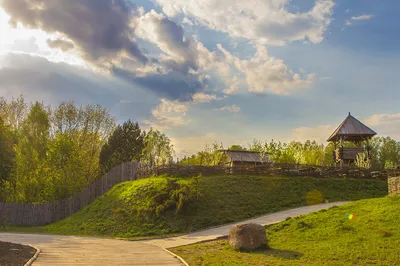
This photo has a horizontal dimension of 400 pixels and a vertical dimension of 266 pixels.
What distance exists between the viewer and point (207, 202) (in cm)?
2609

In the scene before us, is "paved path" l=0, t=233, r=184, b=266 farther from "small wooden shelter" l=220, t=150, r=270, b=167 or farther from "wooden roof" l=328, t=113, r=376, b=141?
"wooden roof" l=328, t=113, r=376, b=141

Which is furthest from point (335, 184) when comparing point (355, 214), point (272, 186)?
point (355, 214)

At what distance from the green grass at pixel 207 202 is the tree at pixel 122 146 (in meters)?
20.0

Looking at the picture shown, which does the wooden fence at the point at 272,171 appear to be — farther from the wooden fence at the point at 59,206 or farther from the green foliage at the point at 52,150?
the green foliage at the point at 52,150

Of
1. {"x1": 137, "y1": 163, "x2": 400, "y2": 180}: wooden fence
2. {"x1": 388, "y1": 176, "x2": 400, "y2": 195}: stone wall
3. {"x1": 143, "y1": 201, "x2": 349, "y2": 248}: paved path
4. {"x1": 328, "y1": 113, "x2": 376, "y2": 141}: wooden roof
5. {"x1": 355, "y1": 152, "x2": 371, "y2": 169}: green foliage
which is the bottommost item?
{"x1": 143, "y1": 201, "x2": 349, "y2": 248}: paved path

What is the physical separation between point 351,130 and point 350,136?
168 centimetres

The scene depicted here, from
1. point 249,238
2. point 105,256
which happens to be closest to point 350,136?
point 249,238

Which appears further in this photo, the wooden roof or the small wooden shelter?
the small wooden shelter

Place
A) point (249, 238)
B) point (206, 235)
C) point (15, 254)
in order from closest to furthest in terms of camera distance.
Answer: point (15, 254), point (249, 238), point (206, 235)

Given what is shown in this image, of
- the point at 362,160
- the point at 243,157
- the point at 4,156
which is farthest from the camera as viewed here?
the point at 243,157

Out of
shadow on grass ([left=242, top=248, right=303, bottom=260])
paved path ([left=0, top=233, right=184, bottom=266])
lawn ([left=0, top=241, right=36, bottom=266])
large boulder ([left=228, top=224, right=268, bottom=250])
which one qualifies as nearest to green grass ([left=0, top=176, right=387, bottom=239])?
paved path ([left=0, top=233, right=184, bottom=266])

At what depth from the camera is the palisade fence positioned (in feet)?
109

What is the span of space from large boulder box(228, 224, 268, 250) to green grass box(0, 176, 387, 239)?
24.8 feet

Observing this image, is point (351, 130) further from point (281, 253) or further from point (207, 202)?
point (281, 253)
